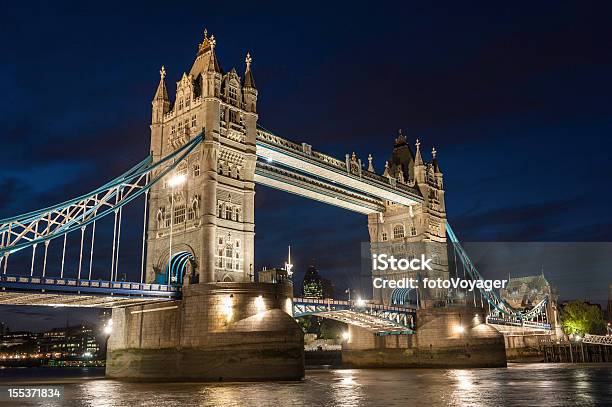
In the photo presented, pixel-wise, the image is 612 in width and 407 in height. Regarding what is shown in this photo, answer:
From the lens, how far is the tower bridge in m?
41.1

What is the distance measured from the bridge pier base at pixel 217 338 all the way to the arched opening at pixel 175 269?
4.05 m

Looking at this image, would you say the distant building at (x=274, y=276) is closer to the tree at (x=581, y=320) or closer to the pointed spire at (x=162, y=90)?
the pointed spire at (x=162, y=90)

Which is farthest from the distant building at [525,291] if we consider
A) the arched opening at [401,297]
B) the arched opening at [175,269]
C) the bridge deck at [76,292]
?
the bridge deck at [76,292]

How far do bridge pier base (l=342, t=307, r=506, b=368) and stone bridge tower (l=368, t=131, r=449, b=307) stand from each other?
5703 millimetres

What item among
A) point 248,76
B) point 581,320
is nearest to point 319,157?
point 248,76

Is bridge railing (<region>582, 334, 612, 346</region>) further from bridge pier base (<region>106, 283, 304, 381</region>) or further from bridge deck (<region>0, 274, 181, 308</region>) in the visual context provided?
bridge deck (<region>0, 274, 181, 308</region>)

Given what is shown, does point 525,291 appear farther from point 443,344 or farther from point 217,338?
point 217,338

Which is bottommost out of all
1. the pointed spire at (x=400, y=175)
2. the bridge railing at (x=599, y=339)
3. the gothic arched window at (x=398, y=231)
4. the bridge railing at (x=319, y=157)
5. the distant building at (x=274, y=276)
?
the bridge railing at (x=599, y=339)

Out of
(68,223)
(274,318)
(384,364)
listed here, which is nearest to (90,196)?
(68,223)

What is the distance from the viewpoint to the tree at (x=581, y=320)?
111 meters

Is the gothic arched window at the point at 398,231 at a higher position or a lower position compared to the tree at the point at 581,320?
higher

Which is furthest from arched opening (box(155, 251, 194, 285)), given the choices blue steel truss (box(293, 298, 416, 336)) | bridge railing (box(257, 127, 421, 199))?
bridge railing (box(257, 127, 421, 199))

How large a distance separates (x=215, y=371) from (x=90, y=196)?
15602 millimetres

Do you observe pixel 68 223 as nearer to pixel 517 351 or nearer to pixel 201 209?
pixel 201 209
